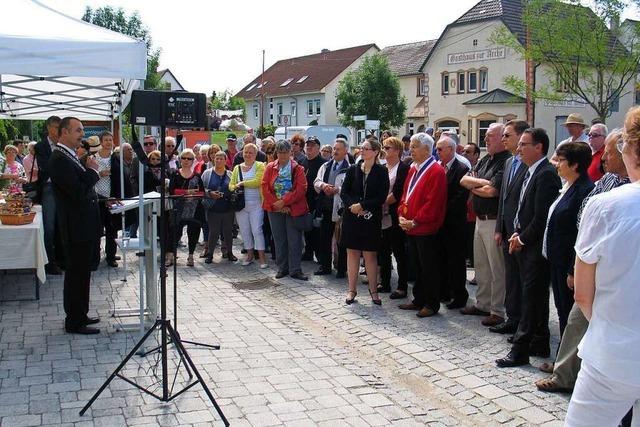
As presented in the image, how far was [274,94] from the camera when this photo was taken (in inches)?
2721

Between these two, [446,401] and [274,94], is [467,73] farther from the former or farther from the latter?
[446,401]

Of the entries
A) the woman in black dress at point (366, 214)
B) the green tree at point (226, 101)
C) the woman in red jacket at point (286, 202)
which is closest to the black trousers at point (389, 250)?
the woman in black dress at point (366, 214)

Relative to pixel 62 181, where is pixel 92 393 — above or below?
below

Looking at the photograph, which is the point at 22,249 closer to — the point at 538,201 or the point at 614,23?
the point at 538,201

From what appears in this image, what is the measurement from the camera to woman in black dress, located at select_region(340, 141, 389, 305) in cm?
730

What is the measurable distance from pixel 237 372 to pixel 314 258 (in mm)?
5373

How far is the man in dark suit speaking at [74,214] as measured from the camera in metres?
5.89

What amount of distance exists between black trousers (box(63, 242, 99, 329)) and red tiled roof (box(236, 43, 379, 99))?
56740 millimetres

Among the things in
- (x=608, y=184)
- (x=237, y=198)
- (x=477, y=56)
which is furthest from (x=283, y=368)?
(x=477, y=56)

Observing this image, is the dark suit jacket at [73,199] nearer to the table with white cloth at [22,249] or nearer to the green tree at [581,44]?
the table with white cloth at [22,249]

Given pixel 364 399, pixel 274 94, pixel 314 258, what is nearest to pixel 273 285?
pixel 314 258

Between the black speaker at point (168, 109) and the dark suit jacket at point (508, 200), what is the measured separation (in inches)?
111

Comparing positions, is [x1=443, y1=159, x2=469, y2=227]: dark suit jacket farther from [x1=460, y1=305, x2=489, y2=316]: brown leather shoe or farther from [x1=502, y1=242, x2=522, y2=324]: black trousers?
[x1=502, y1=242, x2=522, y2=324]: black trousers

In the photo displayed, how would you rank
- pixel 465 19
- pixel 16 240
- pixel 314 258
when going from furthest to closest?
pixel 465 19 → pixel 314 258 → pixel 16 240
